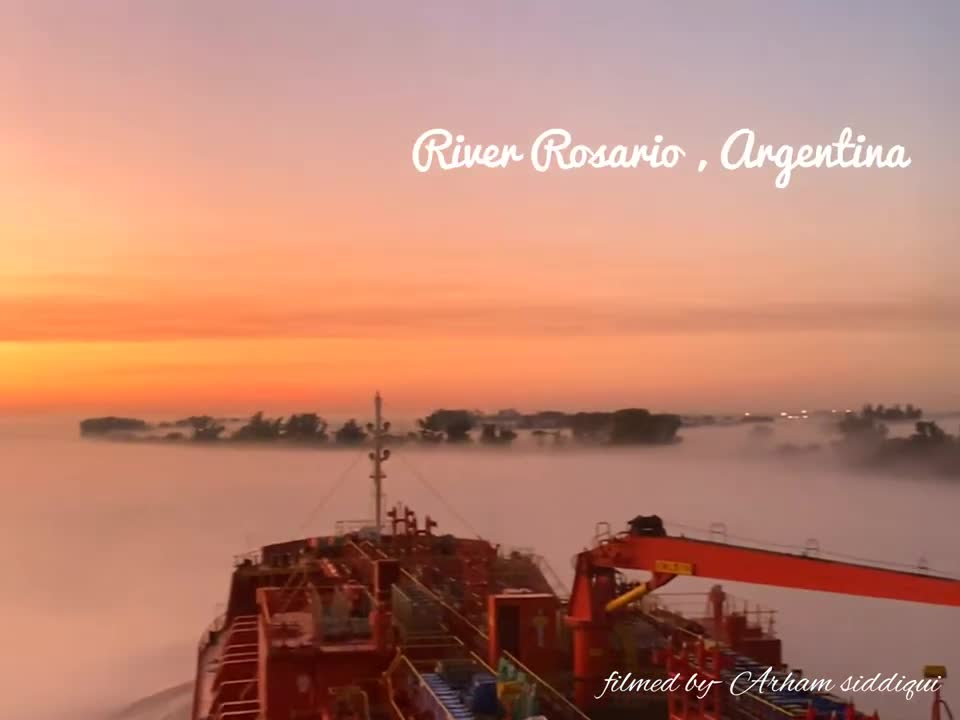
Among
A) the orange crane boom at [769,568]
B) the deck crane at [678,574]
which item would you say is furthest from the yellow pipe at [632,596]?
the orange crane boom at [769,568]

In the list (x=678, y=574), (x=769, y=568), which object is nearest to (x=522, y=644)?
(x=678, y=574)

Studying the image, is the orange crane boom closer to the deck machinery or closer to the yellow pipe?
the deck machinery

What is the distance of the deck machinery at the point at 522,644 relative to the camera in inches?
199

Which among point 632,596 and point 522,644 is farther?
point 632,596

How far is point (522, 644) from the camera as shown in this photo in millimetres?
6410

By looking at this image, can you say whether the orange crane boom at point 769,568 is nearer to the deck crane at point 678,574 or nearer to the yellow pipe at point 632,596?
the deck crane at point 678,574

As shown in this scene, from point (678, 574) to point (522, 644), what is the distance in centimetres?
113

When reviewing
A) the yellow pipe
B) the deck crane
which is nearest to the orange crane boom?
the deck crane

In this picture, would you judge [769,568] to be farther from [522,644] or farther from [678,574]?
[522,644]

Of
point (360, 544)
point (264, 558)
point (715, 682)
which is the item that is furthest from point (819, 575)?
point (264, 558)

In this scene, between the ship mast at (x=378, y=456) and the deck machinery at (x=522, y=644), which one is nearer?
the deck machinery at (x=522, y=644)

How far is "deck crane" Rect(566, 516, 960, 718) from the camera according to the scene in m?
5.10

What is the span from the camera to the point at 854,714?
14.3 ft

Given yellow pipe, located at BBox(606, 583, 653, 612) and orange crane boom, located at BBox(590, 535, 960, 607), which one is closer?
orange crane boom, located at BBox(590, 535, 960, 607)
